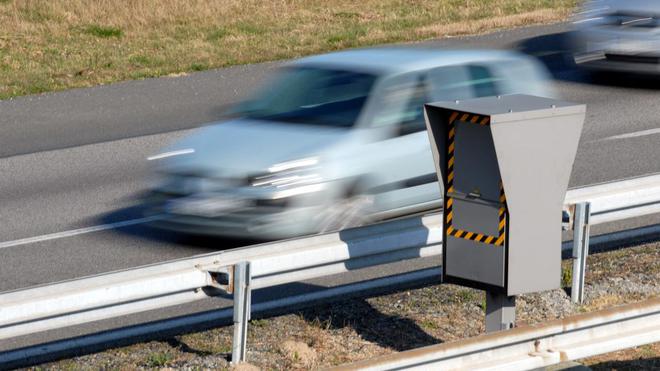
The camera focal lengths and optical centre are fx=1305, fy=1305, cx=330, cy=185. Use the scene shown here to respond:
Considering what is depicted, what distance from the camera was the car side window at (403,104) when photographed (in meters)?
10.6

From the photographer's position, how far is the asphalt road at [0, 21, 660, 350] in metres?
10.4

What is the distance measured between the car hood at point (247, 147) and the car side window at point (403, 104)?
0.40m

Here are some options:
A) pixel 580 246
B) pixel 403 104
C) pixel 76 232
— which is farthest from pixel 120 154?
pixel 580 246

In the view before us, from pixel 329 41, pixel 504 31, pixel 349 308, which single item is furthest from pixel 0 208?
pixel 504 31

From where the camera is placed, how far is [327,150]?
1019cm

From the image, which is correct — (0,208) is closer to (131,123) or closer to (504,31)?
(131,123)

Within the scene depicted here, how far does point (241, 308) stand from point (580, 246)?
2.46 m

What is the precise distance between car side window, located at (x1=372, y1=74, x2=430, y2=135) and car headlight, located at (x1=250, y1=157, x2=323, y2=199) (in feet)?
2.52

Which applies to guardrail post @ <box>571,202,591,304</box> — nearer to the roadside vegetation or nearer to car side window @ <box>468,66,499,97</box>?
car side window @ <box>468,66,499,97</box>

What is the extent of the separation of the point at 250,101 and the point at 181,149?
97 centimetres

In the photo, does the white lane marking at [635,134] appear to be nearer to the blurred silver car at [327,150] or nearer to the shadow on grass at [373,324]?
the blurred silver car at [327,150]

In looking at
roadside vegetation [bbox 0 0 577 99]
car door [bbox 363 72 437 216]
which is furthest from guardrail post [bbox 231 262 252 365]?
roadside vegetation [bbox 0 0 577 99]

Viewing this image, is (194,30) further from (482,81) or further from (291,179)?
(291,179)

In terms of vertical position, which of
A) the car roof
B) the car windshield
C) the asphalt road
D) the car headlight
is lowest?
the asphalt road
